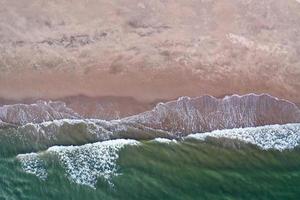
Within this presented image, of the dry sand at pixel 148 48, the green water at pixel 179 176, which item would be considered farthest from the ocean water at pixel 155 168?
the dry sand at pixel 148 48

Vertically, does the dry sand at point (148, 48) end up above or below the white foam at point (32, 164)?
above

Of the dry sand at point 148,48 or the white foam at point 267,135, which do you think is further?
the white foam at point 267,135

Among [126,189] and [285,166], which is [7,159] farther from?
[285,166]

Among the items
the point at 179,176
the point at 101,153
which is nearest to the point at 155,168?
the point at 179,176

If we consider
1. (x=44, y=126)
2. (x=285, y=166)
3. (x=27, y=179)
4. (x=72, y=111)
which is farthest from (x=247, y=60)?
(x=27, y=179)

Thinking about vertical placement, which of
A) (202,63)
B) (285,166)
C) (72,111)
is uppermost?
(202,63)

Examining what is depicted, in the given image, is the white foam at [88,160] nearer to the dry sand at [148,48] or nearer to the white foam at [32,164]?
the white foam at [32,164]

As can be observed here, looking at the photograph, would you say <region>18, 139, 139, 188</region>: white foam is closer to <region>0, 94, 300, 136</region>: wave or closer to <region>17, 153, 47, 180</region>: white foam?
<region>17, 153, 47, 180</region>: white foam
